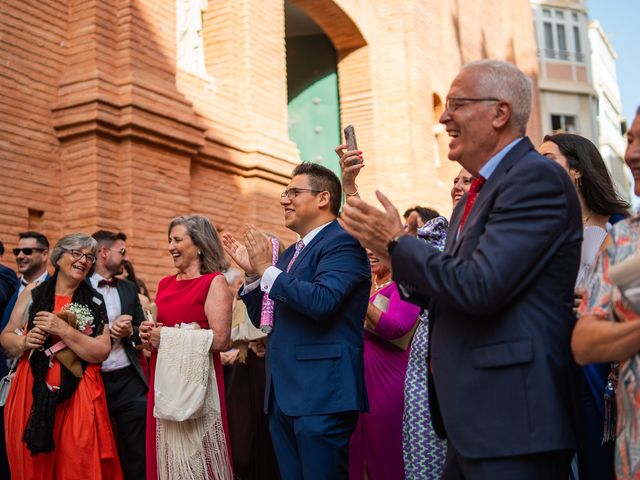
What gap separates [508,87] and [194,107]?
7.86 meters

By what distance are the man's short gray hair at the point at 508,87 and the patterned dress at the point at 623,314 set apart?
622 millimetres

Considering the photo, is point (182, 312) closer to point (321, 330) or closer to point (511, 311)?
point (321, 330)

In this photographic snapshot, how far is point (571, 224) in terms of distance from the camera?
2490 millimetres

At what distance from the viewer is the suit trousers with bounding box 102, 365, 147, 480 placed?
18.6 ft

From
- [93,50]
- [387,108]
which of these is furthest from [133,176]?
[387,108]

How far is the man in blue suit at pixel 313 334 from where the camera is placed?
3.81m

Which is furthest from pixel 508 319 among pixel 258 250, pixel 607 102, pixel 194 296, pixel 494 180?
pixel 607 102

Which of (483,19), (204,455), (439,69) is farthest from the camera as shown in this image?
(483,19)

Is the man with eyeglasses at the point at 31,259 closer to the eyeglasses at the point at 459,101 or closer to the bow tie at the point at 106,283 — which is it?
the bow tie at the point at 106,283

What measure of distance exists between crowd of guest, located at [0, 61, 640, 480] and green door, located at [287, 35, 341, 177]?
29.3ft

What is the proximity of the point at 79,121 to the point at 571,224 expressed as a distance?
7.03 m

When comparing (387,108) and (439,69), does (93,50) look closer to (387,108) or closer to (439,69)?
(387,108)

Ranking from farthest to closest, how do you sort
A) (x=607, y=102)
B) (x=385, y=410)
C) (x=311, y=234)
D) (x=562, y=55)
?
(x=607, y=102)
(x=562, y=55)
(x=385, y=410)
(x=311, y=234)

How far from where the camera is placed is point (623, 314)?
215 cm
